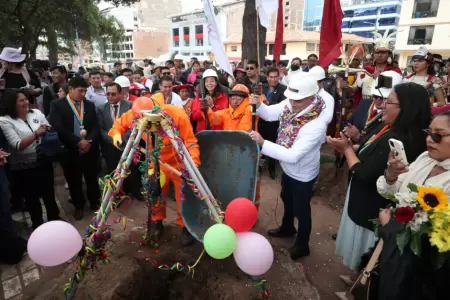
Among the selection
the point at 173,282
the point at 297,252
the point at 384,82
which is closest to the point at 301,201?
the point at 297,252

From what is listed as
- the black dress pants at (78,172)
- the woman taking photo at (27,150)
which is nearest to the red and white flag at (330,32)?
the black dress pants at (78,172)

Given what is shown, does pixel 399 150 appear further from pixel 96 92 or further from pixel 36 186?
pixel 96 92

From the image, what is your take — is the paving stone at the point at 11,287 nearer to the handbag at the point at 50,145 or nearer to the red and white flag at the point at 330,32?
the handbag at the point at 50,145

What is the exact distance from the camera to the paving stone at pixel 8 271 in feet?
9.12

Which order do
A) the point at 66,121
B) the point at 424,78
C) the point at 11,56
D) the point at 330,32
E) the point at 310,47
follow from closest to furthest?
the point at 66,121 < the point at 330,32 < the point at 424,78 < the point at 11,56 < the point at 310,47

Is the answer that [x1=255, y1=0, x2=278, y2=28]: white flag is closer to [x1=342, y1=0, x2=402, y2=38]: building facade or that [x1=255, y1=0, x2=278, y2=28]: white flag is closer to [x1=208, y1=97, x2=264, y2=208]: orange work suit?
[x1=208, y1=97, x2=264, y2=208]: orange work suit

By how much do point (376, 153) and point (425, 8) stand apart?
3498 cm

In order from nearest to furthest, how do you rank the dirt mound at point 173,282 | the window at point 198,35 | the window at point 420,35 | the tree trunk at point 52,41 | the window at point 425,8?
the dirt mound at point 173,282 → the tree trunk at point 52,41 → the window at point 425,8 → the window at point 420,35 → the window at point 198,35

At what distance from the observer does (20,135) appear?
3076mm

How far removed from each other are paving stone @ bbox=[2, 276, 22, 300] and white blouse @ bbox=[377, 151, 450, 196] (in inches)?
128

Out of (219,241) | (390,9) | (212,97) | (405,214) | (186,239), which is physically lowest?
(186,239)

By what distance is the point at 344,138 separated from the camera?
7.47 ft

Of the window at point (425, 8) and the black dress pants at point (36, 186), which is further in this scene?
the window at point (425, 8)

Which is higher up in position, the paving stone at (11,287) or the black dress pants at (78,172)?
the black dress pants at (78,172)
